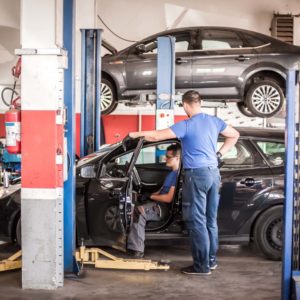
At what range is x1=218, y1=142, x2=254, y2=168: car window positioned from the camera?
589cm

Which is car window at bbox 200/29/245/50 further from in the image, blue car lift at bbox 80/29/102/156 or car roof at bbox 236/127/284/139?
car roof at bbox 236/127/284/139

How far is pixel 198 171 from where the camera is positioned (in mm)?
5137

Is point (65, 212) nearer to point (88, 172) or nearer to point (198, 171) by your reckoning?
point (88, 172)

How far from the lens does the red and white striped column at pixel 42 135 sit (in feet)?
15.0

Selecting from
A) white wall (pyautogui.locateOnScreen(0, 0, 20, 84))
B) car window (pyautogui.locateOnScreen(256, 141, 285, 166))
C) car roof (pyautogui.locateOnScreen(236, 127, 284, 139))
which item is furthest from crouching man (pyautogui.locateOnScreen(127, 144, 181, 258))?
white wall (pyautogui.locateOnScreen(0, 0, 20, 84))

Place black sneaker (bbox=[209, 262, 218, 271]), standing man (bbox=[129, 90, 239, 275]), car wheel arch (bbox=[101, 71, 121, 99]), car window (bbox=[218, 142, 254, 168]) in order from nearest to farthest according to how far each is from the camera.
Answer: standing man (bbox=[129, 90, 239, 275]) < black sneaker (bbox=[209, 262, 218, 271]) < car window (bbox=[218, 142, 254, 168]) < car wheel arch (bbox=[101, 71, 121, 99])

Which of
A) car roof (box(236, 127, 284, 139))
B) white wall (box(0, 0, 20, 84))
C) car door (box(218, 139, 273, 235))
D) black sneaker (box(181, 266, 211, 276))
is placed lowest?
black sneaker (box(181, 266, 211, 276))

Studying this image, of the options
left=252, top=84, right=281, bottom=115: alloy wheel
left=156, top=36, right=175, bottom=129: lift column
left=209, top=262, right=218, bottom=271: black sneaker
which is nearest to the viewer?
left=209, top=262, right=218, bottom=271: black sneaker

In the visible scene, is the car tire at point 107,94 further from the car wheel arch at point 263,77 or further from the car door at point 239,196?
the car door at point 239,196

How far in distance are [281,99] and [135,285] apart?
4.96 meters

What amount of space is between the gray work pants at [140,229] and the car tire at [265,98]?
4.06 metres

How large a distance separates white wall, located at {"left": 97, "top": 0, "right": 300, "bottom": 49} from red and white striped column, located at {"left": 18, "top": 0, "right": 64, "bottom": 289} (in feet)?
29.0

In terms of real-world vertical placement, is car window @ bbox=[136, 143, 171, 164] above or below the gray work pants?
above

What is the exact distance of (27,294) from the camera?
4.63 metres
